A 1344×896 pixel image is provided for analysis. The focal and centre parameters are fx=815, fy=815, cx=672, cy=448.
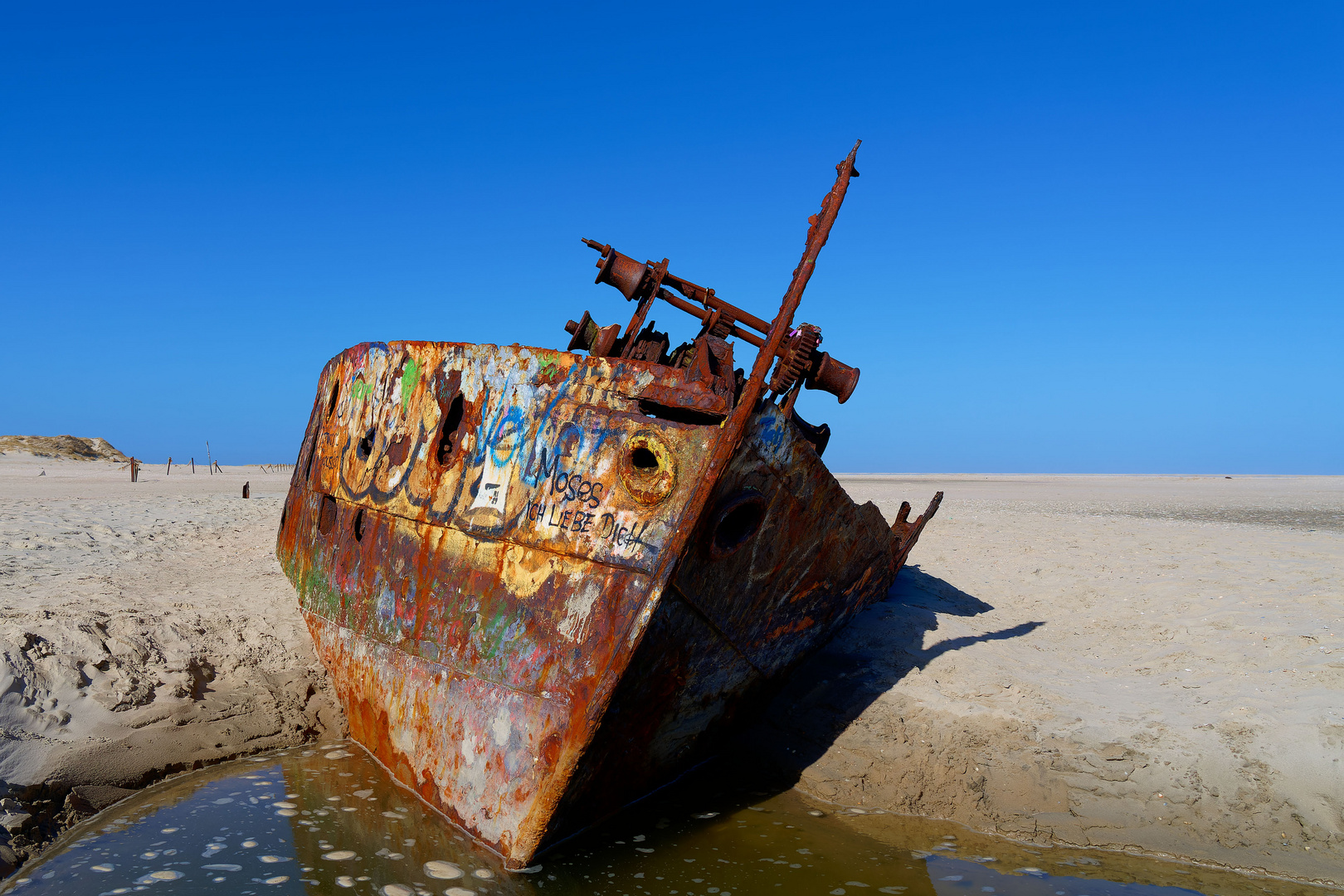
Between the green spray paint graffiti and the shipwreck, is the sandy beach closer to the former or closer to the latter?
the shipwreck

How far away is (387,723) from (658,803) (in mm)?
1408

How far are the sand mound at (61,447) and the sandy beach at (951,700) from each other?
119 ft

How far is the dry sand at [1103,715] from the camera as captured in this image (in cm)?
394

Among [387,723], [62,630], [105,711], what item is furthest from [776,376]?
[62,630]

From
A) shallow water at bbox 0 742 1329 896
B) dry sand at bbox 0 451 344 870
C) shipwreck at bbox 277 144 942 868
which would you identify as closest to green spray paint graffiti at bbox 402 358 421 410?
shipwreck at bbox 277 144 942 868

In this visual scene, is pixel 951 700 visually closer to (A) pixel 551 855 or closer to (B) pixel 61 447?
(A) pixel 551 855

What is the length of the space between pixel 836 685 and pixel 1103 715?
1.52 metres

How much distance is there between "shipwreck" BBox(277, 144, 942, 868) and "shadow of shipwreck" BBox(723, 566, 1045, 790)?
22.2 inches

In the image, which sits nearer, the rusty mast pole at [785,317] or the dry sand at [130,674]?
the rusty mast pole at [785,317]

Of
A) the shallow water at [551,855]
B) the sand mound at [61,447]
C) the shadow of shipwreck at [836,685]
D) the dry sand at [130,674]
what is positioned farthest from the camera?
the sand mound at [61,447]

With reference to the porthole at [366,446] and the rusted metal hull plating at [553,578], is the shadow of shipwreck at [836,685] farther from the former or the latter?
the porthole at [366,446]

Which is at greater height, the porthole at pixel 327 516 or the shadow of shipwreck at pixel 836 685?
the porthole at pixel 327 516

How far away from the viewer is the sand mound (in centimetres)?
3650

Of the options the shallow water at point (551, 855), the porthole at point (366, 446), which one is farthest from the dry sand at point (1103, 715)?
the porthole at point (366, 446)
